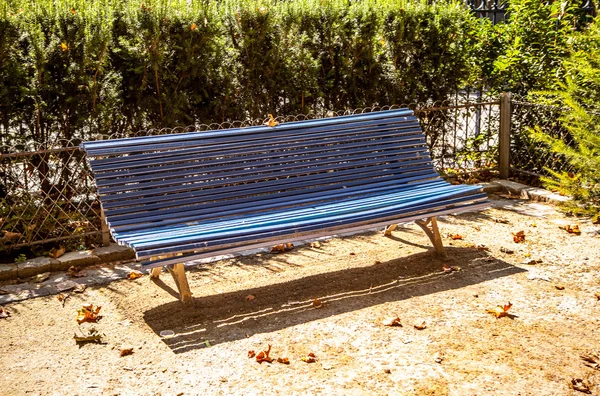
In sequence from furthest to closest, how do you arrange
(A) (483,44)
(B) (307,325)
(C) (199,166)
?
(A) (483,44) → (C) (199,166) → (B) (307,325)

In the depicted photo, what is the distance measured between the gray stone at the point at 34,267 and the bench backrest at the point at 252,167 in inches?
40.2

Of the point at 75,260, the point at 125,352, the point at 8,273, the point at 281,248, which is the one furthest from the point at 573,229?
the point at 8,273

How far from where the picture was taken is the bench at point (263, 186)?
16.0 feet

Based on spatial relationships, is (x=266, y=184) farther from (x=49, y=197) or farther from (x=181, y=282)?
(x=49, y=197)

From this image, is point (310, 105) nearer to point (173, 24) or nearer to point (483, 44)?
point (173, 24)

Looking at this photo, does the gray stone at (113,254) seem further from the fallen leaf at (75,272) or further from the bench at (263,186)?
the bench at (263,186)

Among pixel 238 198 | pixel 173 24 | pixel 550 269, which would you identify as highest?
pixel 173 24

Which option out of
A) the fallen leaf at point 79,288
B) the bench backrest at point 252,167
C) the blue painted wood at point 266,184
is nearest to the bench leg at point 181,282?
the blue painted wood at point 266,184

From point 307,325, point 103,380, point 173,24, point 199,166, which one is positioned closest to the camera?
point 103,380

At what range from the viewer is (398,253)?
5.97 m

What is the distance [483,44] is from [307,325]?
4.98 m

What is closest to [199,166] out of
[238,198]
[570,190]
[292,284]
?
[238,198]

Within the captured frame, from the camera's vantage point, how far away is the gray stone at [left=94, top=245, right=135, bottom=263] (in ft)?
19.3

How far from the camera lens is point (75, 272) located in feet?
18.6
